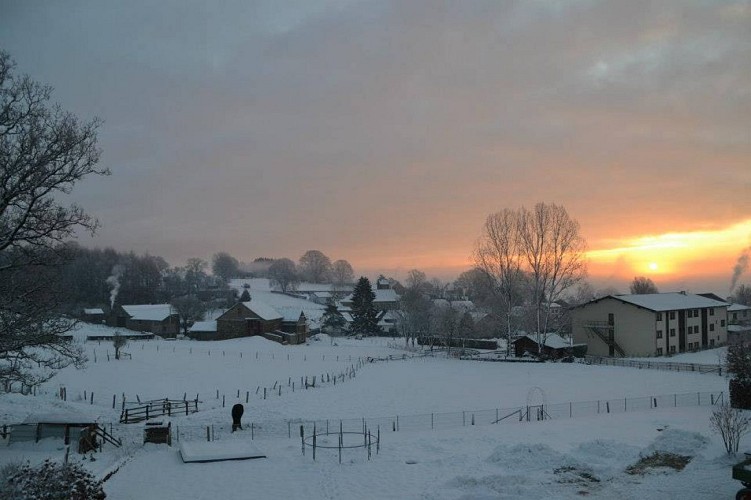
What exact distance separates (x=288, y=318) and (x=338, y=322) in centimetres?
1189

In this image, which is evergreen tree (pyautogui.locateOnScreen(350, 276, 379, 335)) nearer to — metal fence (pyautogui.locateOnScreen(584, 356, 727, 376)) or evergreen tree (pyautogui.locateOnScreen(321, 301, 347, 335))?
evergreen tree (pyautogui.locateOnScreen(321, 301, 347, 335))

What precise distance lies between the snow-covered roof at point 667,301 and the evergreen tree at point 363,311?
4910cm

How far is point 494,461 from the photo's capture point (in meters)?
20.5

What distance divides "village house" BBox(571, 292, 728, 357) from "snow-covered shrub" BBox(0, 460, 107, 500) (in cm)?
6137

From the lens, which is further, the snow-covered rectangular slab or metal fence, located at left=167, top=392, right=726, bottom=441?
metal fence, located at left=167, top=392, right=726, bottom=441

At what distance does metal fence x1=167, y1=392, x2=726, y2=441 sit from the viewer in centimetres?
2758

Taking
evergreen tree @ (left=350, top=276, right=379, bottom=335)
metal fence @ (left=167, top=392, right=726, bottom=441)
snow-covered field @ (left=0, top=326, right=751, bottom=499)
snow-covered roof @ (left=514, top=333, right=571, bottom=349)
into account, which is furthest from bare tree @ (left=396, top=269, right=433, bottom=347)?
metal fence @ (left=167, top=392, right=726, bottom=441)

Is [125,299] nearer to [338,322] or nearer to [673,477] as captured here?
[338,322]

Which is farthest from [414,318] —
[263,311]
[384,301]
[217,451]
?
[217,451]

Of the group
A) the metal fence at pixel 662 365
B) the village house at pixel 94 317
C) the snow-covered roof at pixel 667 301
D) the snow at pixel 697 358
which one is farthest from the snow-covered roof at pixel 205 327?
the snow at pixel 697 358

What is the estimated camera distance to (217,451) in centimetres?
2223

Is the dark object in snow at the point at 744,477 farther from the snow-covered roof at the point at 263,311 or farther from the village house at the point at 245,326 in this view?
the snow-covered roof at the point at 263,311

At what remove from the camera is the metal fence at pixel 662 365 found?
5012 centimetres

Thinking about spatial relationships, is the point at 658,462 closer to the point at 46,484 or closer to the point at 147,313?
the point at 46,484
